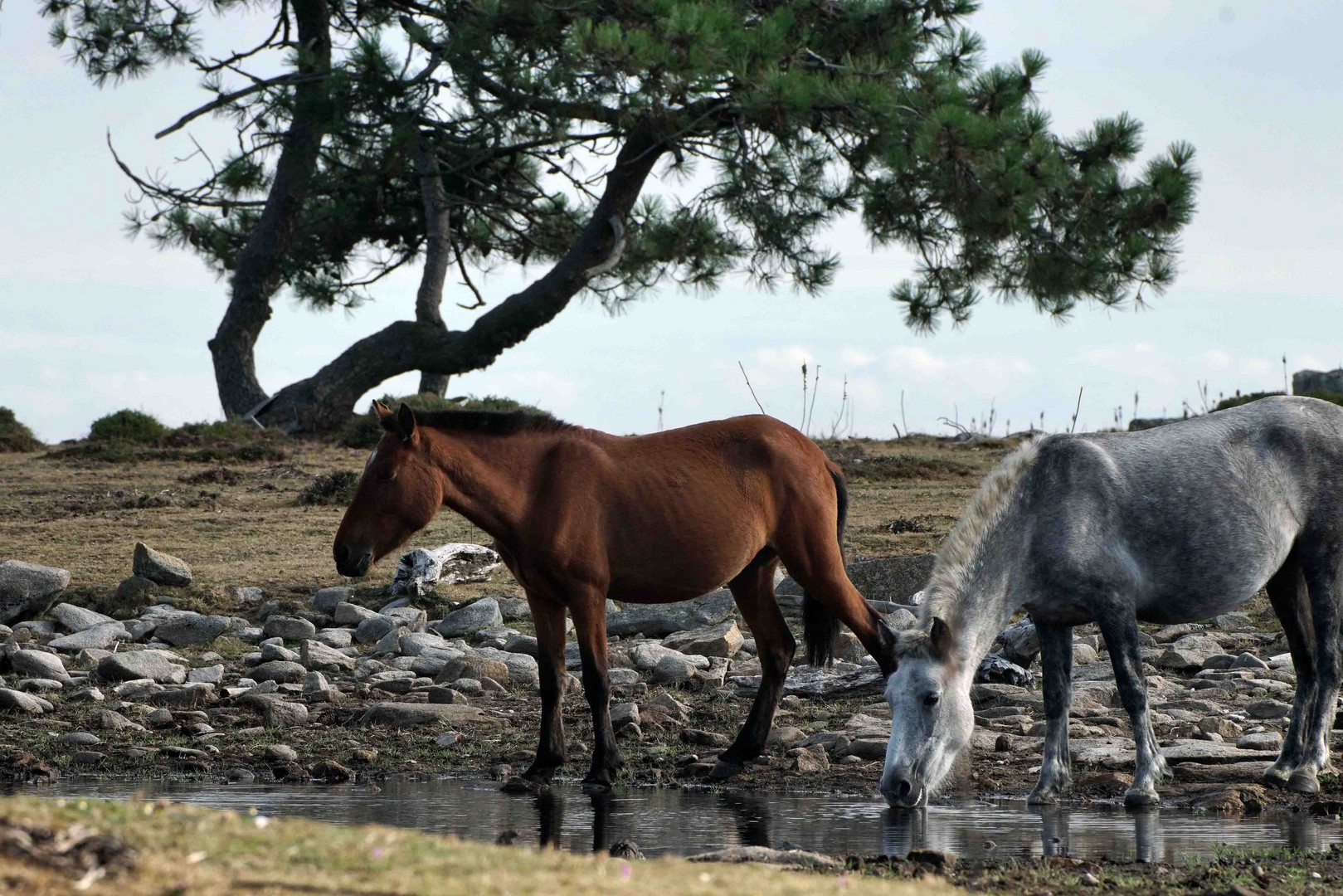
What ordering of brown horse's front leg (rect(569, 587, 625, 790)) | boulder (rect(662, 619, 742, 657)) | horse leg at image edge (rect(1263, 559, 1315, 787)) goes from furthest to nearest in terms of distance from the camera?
boulder (rect(662, 619, 742, 657))
brown horse's front leg (rect(569, 587, 625, 790))
horse leg at image edge (rect(1263, 559, 1315, 787))

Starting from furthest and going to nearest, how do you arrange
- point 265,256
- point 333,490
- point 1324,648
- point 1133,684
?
point 265,256
point 333,490
point 1324,648
point 1133,684

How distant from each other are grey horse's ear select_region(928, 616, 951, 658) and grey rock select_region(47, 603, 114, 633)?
725cm

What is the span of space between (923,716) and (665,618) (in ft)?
16.9

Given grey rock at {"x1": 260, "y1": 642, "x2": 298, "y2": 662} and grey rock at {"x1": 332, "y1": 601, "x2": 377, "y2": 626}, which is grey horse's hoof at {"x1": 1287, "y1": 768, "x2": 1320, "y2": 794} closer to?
grey rock at {"x1": 260, "y1": 642, "x2": 298, "y2": 662}

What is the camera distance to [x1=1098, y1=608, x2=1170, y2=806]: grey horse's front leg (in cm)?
618

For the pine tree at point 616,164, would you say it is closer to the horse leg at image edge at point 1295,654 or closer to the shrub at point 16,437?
the shrub at point 16,437


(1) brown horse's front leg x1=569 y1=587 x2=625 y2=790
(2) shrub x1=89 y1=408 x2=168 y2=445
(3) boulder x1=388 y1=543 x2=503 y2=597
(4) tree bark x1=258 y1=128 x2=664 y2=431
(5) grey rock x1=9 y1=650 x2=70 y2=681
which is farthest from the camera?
(4) tree bark x1=258 y1=128 x2=664 y2=431

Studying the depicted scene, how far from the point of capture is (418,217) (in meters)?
25.9

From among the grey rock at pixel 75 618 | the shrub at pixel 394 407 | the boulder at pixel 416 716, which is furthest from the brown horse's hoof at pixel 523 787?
the shrub at pixel 394 407

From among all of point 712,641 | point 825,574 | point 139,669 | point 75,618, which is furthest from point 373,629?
point 825,574

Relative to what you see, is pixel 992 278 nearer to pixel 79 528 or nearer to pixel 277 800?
pixel 79 528

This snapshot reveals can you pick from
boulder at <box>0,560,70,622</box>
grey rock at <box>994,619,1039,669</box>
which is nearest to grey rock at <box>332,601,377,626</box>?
boulder at <box>0,560,70,622</box>

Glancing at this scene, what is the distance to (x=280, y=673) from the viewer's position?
9.27 metres

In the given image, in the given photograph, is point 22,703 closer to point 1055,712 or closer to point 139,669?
point 139,669
